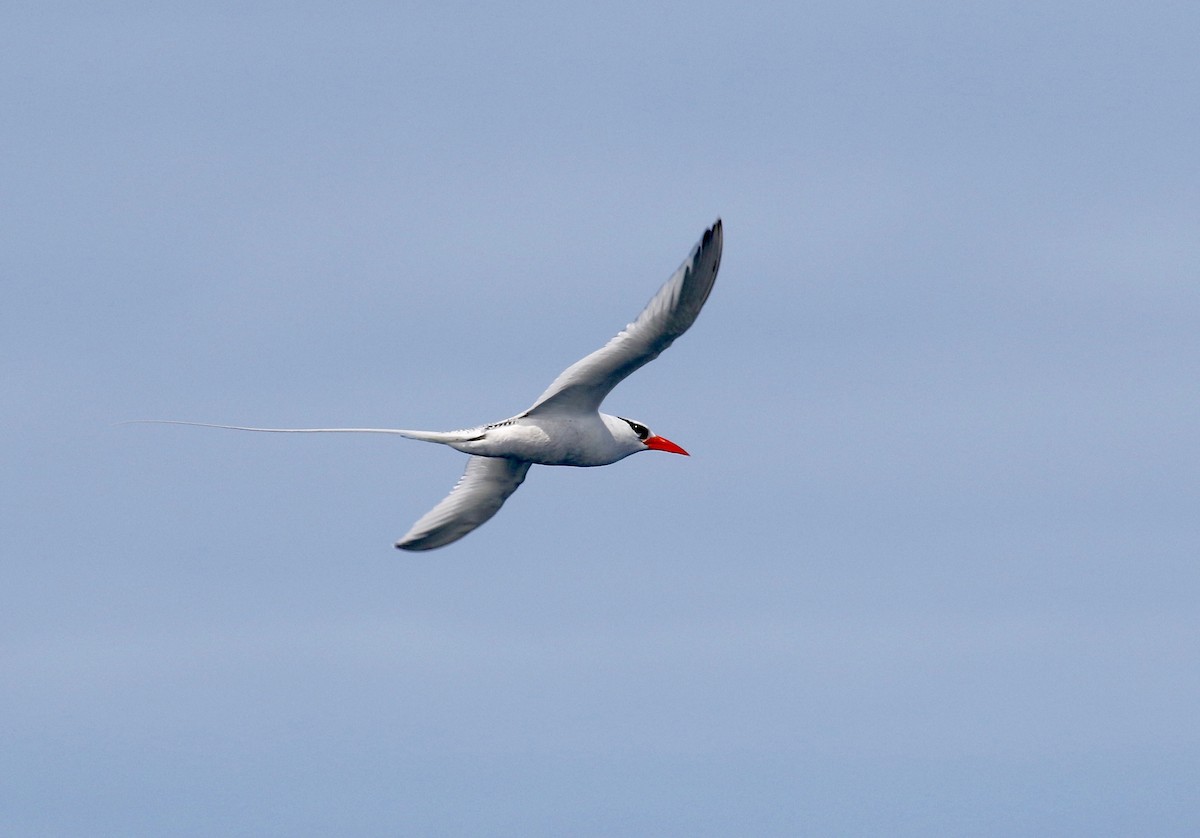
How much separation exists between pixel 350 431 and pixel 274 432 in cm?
98

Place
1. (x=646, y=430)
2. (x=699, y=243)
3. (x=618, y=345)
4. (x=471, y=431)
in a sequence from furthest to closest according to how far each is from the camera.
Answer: (x=646, y=430) → (x=471, y=431) → (x=618, y=345) → (x=699, y=243)

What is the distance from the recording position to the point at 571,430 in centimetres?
2447

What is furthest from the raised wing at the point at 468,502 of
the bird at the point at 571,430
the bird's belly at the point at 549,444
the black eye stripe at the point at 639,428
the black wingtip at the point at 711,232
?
the black wingtip at the point at 711,232

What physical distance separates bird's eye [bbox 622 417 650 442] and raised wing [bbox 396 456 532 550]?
213 centimetres

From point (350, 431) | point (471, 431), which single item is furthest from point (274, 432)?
point (471, 431)

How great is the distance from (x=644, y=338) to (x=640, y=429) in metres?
3.71

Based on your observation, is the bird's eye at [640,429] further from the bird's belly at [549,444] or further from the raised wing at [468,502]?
the raised wing at [468,502]

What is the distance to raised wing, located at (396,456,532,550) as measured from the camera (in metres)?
27.0

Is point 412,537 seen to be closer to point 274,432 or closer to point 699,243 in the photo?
point 274,432

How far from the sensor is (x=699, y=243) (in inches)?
831

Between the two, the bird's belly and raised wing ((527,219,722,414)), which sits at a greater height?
raised wing ((527,219,722,414))

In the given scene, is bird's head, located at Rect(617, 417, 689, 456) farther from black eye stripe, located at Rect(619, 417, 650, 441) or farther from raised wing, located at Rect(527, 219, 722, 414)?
raised wing, located at Rect(527, 219, 722, 414)

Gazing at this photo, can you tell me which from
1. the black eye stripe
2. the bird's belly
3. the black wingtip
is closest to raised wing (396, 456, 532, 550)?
the bird's belly

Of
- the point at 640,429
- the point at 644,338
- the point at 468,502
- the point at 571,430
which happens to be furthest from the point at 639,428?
the point at 644,338
